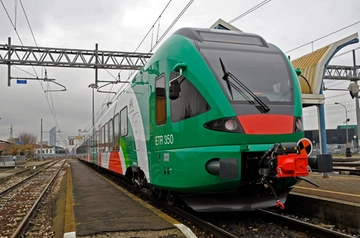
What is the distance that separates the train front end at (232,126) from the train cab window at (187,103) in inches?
0.7

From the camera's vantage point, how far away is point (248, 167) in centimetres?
607

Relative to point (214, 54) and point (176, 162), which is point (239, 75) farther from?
point (176, 162)

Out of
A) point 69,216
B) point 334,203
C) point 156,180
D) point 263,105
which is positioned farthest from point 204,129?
point 69,216

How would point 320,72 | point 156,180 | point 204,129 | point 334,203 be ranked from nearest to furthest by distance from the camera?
point 204,129, point 334,203, point 156,180, point 320,72

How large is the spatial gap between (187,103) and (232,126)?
41.1 inches

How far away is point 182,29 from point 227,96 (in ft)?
6.99

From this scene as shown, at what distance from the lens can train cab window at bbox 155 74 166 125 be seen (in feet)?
23.2

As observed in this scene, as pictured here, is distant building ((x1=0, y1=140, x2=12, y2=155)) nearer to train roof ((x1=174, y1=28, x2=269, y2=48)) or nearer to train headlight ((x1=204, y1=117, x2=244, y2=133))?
train roof ((x1=174, y1=28, x2=269, y2=48))

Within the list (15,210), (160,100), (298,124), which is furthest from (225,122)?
(15,210)

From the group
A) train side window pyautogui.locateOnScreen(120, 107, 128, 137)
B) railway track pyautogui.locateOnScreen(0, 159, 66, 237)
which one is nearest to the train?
train side window pyautogui.locateOnScreen(120, 107, 128, 137)

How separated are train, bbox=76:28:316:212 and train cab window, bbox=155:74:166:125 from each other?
0.02 m

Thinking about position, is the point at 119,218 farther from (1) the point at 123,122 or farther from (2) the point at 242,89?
(1) the point at 123,122

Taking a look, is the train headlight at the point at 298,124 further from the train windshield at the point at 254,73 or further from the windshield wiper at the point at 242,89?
the windshield wiper at the point at 242,89

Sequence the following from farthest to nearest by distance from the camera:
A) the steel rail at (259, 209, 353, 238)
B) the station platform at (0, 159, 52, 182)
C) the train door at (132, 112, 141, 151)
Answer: the station platform at (0, 159, 52, 182), the train door at (132, 112, 141, 151), the steel rail at (259, 209, 353, 238)
